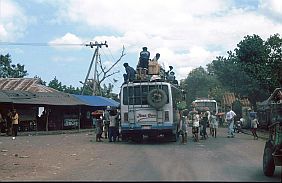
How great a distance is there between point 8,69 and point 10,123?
37.0m

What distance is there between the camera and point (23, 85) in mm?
38938

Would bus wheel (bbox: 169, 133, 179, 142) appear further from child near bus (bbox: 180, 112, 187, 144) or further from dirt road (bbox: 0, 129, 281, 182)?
dirt road (bbox: 0, 129, 281, 182)

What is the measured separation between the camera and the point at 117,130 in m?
21.3

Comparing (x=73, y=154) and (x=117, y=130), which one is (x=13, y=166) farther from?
(x=117, y=130)

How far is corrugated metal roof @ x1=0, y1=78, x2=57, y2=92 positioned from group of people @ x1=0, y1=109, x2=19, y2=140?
388 inches

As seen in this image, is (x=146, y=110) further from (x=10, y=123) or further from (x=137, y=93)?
(x=10, y=123)

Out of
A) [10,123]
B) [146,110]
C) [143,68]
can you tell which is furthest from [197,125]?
[10,123]

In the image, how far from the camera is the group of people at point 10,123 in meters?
25.3

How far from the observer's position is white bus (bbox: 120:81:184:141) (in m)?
19.0

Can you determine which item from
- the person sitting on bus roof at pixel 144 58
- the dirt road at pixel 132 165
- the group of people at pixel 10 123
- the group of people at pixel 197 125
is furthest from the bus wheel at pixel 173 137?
the group of people at pixel 10 123

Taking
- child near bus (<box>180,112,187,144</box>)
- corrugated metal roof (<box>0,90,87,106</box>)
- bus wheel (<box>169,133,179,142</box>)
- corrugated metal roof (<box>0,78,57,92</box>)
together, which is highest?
corrugated metal roof (<box>0,78,57,92</box>)

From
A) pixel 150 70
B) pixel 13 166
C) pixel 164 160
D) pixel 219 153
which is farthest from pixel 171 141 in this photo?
pixel 13 166

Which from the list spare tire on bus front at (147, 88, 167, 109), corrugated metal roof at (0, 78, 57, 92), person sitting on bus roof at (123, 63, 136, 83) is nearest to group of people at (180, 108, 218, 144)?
spare tire on bus front at (147, 88, 167, 109)

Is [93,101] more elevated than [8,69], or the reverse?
[8,69]
